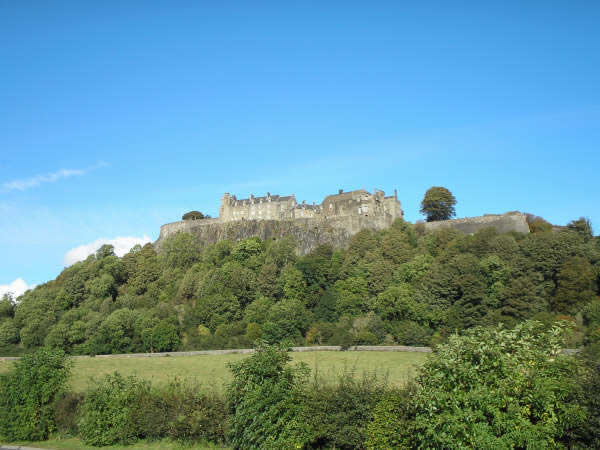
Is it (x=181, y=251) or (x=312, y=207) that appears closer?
(x=181, y=251)

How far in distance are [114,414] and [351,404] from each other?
33.8 ft

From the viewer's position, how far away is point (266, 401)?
16.5 metres

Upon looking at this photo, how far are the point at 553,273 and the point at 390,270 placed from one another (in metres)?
18.6

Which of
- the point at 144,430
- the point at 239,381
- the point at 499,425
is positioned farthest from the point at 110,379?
the point at 499,425

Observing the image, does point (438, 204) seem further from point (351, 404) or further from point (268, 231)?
point (351, 404)

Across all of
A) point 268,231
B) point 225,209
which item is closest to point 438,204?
point 268,231

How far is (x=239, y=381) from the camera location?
17.5 meters

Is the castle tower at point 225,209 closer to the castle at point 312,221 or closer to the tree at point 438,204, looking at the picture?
the castle at point 312,221

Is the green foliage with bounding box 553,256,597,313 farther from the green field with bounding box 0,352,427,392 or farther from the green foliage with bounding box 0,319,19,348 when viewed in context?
the green foliage with bounding box 0,319,19,348

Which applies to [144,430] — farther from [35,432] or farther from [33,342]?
[33,342]

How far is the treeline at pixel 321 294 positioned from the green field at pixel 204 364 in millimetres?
6745

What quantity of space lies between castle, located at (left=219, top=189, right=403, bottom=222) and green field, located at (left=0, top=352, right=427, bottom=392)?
3863 cm

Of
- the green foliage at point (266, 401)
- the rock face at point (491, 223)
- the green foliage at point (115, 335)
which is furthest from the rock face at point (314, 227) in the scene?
the green foliage at point (266, 401)

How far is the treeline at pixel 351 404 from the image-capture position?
12.6 m
